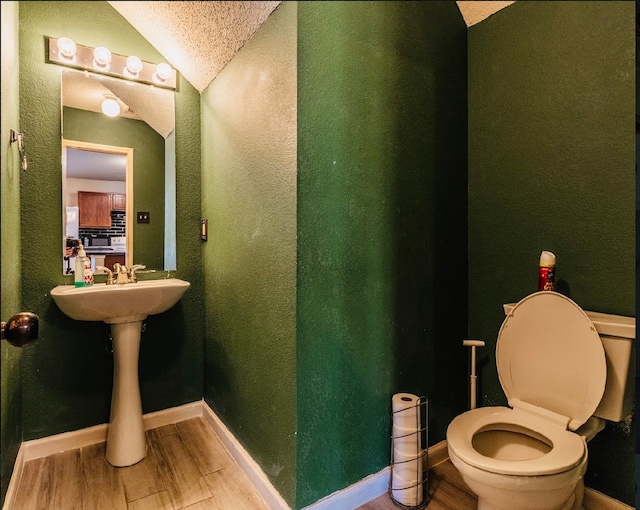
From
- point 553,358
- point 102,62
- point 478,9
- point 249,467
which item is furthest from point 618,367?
point 102,62

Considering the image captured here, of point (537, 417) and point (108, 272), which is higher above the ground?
point (108, 272)

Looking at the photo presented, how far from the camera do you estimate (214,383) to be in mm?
1913

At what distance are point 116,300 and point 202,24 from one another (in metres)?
1.12

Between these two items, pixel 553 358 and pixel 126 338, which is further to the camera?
pixel 126 338

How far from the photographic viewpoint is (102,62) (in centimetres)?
147

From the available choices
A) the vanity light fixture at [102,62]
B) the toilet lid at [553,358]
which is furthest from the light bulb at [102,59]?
the toilet lid at [553,358]

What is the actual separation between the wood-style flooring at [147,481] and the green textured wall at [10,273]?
6.4 inches

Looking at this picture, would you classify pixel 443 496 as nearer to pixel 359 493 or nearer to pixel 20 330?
pixel 359 493

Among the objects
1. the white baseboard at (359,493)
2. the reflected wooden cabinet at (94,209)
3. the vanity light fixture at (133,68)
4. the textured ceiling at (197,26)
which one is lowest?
the white baseboard at (359,493)

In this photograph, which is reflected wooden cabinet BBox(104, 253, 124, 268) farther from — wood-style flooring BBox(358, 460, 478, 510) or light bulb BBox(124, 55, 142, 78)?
wood-style flooring BBox(358, 460, 478, 510)

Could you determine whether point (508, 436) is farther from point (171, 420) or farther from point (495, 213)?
point (171, 420)

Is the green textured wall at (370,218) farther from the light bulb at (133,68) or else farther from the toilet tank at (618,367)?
the light bulb at (133,68)

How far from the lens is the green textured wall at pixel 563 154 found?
123cm

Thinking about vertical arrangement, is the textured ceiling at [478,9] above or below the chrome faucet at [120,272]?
above
